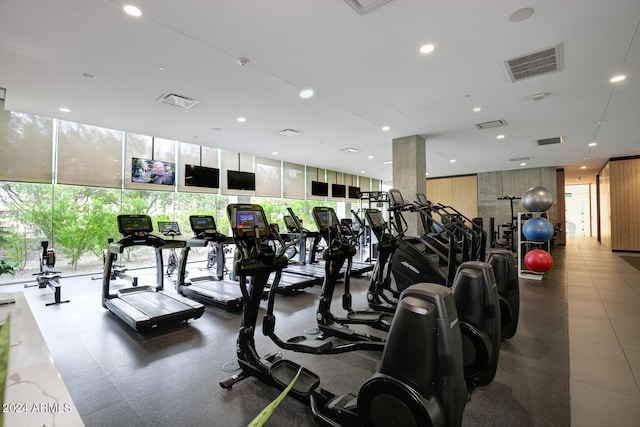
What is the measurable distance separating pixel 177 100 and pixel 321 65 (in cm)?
276

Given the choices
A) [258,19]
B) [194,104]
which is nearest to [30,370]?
[258,19]

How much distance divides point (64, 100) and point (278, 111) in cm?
369

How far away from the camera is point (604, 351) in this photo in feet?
10.1

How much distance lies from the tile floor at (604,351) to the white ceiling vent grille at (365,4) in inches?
149

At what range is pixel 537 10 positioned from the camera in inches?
120

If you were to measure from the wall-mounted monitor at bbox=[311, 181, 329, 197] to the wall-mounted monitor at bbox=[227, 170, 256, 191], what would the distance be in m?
2.97

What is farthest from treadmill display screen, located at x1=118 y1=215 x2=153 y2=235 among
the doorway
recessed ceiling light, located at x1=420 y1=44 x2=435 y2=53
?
the doorway

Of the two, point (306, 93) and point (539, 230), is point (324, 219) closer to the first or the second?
point (306, 93)

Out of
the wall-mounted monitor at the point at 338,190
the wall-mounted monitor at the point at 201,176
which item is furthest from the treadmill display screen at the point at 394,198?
the wall-mounted monitor at the point at 338,190

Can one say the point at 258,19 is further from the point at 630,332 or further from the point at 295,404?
the point at 630,332

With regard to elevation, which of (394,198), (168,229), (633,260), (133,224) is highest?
(394,198)

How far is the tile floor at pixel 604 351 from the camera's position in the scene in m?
2.21

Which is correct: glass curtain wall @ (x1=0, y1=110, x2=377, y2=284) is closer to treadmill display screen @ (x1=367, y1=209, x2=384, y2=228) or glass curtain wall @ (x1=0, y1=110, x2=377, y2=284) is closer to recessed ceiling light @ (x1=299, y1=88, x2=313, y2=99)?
recessed ceiling light @ (x1=299, y1=88, x2=313, y2=99)

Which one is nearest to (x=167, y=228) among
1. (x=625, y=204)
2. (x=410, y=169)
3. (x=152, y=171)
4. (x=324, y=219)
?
(x=152, y=171)
